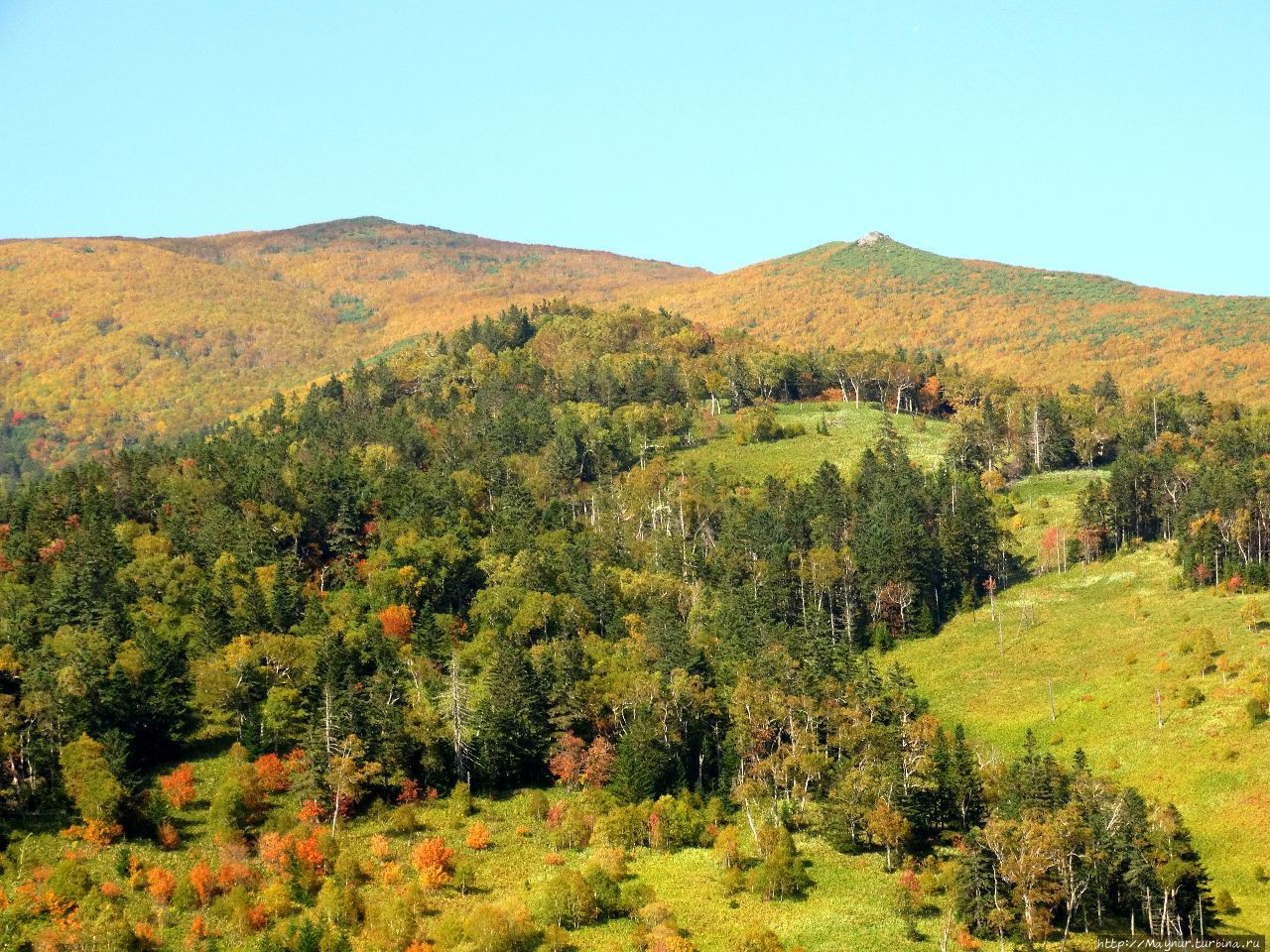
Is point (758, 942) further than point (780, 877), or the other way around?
point (780, 877)

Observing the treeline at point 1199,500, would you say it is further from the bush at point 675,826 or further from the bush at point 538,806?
the bush at point 538,806

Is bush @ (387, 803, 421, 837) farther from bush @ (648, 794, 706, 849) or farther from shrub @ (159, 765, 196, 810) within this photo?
bush @ (648, 794, 706, 849)

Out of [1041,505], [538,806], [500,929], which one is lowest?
[500,929]

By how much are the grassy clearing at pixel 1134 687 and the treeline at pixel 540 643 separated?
18.4ft

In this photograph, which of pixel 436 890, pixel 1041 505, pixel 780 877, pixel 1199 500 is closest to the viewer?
pixel 780 877

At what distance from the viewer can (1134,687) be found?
117 m

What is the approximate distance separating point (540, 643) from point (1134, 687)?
53.3 m

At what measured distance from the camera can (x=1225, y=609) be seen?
5059 inches

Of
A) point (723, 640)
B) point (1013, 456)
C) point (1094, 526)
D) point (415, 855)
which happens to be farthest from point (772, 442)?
point (415, 855)

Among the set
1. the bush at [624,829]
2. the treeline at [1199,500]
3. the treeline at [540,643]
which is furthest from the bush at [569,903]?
the treeline at [1199,500]

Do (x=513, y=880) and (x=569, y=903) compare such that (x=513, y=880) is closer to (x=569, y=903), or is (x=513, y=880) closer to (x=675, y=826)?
(x=569, y=903)

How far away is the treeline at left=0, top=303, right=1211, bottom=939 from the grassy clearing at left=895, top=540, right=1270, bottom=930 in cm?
560

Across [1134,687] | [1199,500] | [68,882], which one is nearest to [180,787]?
[68,882]

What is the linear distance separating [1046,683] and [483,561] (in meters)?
57.5
